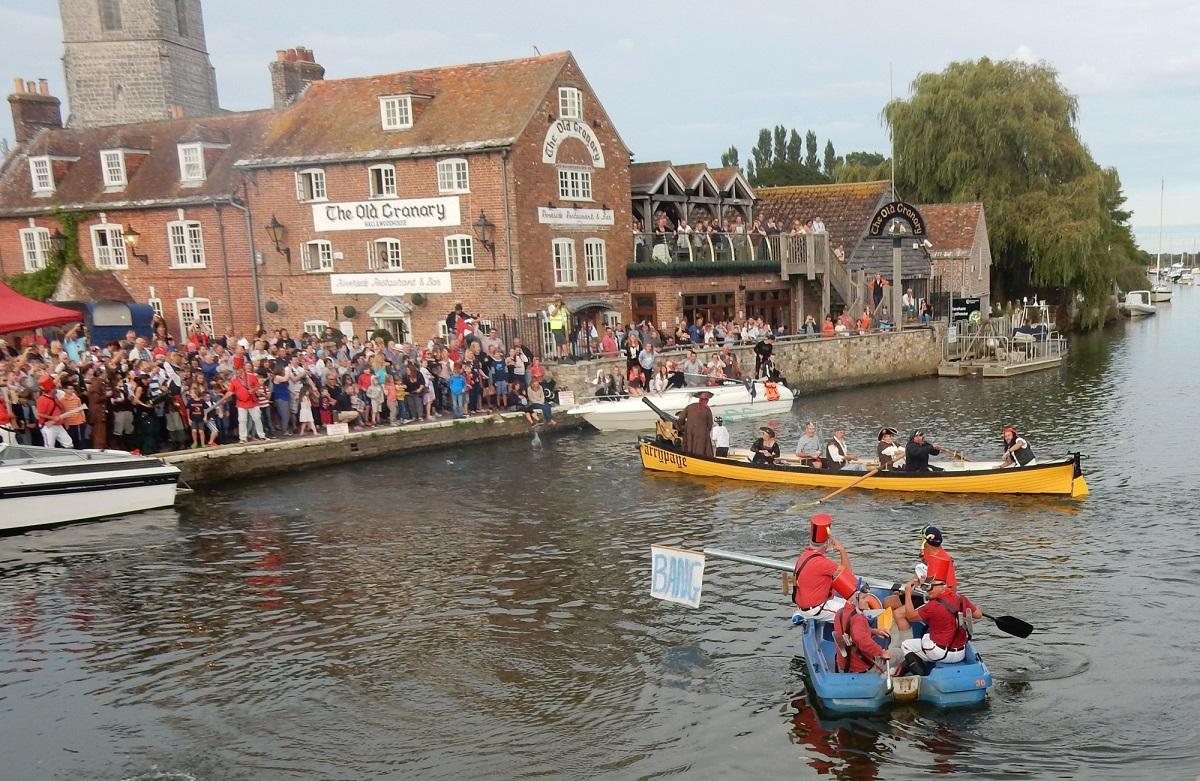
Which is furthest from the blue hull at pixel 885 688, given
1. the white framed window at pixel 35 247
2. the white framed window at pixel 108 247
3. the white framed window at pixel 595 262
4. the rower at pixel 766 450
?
the white framed window at pixel 35 247

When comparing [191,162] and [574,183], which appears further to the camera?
[191,162]

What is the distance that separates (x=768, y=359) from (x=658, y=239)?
6.64 metres

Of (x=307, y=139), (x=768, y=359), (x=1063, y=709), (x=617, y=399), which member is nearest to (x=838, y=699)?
(x=1063, y=709)

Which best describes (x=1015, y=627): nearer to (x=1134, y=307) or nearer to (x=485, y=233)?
(x=485, y=233)

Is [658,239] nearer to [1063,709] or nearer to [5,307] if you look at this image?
[5,307]

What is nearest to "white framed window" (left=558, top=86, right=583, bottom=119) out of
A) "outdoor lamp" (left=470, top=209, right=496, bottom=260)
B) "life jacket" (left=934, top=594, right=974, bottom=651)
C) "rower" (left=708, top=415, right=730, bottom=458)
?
"outdoor lamp" (left=470, top=209, right=496, bottom=260)

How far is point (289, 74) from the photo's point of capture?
128 feet

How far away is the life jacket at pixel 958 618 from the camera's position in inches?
432

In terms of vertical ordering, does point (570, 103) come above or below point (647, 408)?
above

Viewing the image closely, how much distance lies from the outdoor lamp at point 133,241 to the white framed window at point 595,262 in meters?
16.1

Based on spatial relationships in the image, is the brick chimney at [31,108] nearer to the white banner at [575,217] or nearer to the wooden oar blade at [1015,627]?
the white banner at [575,217]

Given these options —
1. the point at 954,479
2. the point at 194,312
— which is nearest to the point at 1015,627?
the point at 954,479

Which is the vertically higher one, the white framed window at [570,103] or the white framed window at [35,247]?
the white framed window at [570,103]

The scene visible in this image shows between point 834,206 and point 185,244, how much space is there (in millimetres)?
28177
